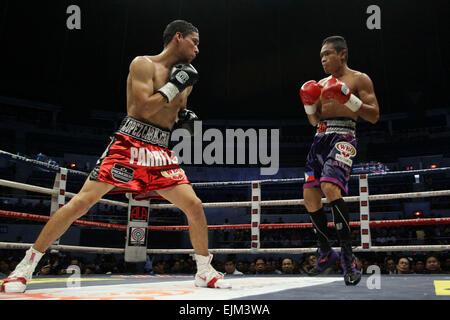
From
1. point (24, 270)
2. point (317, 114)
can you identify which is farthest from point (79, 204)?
point (317, 114)

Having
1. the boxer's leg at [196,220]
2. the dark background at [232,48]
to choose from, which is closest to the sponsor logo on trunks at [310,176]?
the boxer's leg at [196,220]

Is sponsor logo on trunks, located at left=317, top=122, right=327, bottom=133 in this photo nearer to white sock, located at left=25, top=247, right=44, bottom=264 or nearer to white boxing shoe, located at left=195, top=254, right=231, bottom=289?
white boxing shoe, located at left=195, top=254, right=231, bottom=289

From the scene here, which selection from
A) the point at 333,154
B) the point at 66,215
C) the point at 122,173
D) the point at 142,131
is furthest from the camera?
the point at 333,154

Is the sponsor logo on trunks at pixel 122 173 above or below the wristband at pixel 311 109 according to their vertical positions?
below

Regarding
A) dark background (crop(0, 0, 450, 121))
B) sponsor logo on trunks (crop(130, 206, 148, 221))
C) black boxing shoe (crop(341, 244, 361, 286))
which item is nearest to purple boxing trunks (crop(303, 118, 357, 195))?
black boxing shoe (crop(341, 244, 361, 286))

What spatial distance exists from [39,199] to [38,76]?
17.9 feet

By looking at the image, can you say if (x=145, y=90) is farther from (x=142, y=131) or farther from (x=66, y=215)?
A: (x=66, y=215)

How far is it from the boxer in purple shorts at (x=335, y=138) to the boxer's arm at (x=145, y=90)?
2.94 ft

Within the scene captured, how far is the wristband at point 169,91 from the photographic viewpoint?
195cm

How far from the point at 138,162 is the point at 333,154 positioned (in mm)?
1066

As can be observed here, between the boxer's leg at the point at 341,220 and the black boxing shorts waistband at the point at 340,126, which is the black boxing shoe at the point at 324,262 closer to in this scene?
the boxer's leg at the point at 341,220

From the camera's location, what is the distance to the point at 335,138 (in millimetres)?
2361

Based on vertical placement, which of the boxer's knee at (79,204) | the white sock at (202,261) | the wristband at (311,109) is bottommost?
the white sock at (202,261)
